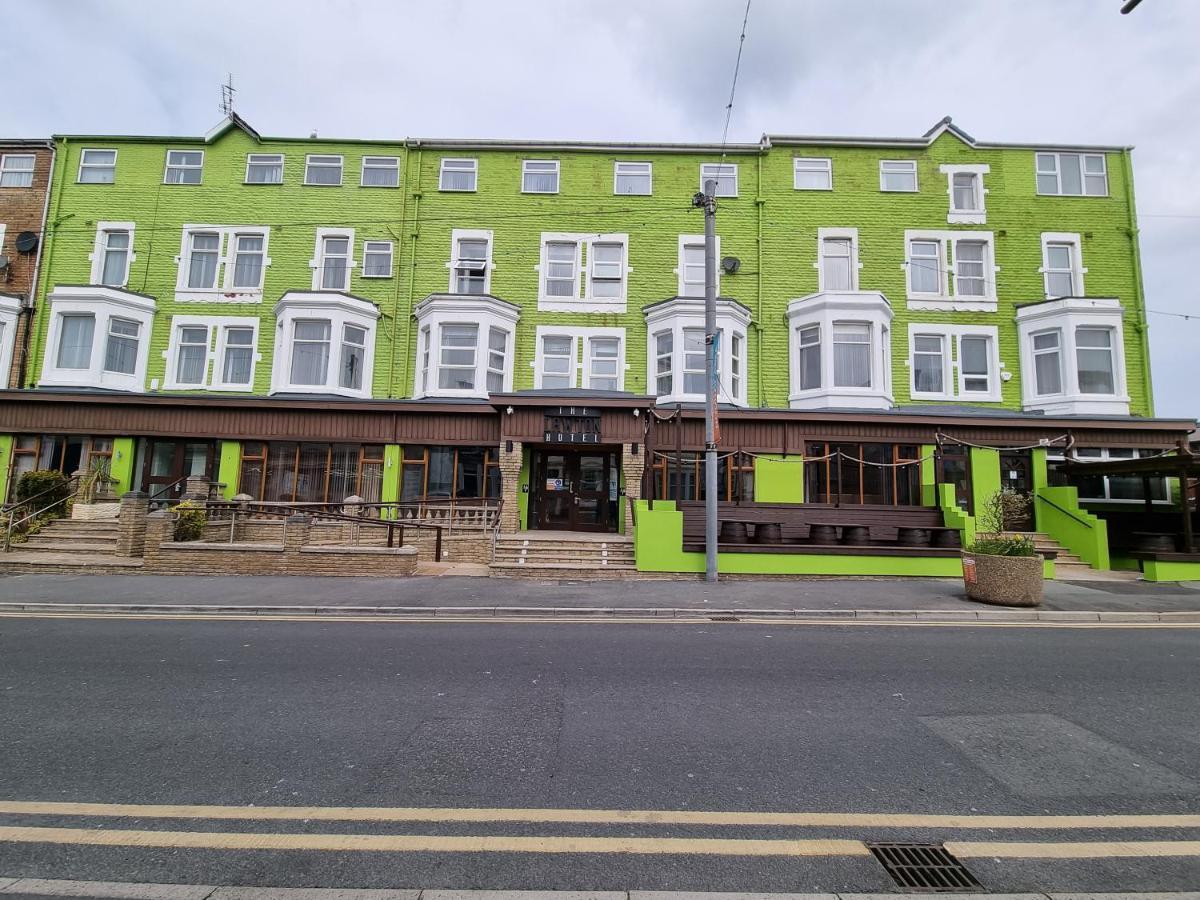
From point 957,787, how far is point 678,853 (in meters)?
2.04

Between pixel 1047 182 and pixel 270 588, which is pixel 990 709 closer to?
pixel 270 588

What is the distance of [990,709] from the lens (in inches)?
204

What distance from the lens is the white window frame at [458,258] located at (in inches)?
846

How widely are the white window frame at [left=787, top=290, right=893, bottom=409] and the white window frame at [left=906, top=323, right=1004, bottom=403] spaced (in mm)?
988

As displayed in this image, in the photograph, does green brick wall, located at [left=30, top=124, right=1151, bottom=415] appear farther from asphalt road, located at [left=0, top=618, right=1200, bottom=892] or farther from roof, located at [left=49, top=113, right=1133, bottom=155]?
asphalt road, located at [left=0, top=618, right=1200, bottom=892]

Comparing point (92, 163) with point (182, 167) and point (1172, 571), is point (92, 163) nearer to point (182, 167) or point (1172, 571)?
point (182, 167)

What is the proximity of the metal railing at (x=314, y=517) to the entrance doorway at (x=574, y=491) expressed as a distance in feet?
11.9

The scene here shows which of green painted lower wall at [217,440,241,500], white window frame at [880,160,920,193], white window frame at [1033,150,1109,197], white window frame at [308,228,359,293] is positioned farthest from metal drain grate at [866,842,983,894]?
white window frame at [1033,150,1109,197]

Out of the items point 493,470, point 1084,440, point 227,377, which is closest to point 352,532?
point 493,470

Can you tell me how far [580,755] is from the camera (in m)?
4.19

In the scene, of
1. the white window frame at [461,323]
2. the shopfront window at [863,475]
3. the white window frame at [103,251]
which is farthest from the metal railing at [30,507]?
the shopfront window at [863,475]

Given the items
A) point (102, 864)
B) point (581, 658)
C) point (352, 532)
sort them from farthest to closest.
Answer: point (352, 532) < point (581, 658) < point (102, 864)

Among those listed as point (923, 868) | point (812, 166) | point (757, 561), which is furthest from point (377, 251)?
point (923, 868)

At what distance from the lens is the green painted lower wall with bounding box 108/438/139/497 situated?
1873cm
